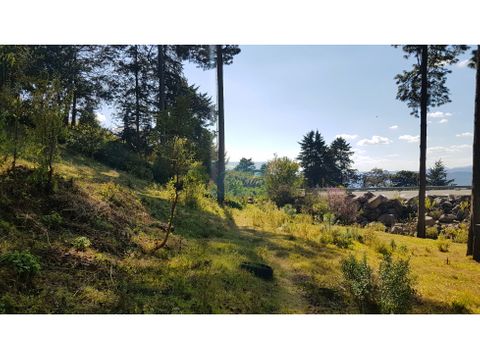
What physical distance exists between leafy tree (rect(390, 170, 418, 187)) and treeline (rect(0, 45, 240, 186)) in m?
22.1

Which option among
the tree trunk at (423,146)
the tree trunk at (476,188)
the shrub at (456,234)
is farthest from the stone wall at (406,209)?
the tree trunk at (476,188)

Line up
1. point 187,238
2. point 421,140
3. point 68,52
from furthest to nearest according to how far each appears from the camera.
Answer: point 68,52 → point 421,140 → point 187,238

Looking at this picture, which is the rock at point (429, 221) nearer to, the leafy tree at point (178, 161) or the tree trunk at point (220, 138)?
the tree trunk at point (220, 138)

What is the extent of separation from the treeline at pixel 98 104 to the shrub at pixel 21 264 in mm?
2490

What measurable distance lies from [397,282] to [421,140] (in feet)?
29.8

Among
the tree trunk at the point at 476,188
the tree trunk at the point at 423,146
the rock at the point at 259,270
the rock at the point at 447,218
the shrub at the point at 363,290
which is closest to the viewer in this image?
the shrub at the point at 363,290

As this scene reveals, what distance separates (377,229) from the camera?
1313 cm

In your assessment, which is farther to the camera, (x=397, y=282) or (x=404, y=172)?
(x=404, y=172)

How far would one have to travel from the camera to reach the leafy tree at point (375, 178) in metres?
33.3

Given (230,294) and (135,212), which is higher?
(135,212)

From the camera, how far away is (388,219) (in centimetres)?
1473

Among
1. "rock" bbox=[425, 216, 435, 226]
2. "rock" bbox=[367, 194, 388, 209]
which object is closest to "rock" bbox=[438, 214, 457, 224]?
"rock" bbox=[425, 216, 435, 226]
